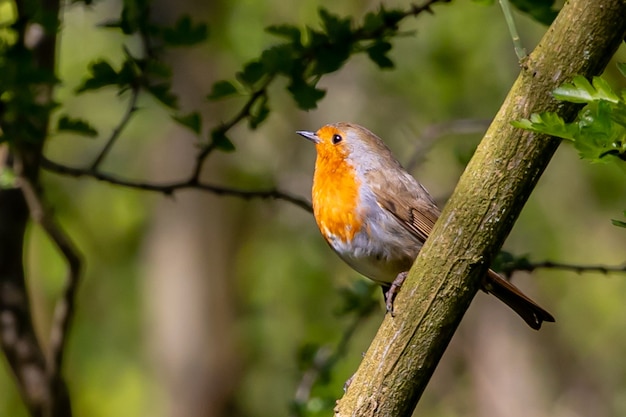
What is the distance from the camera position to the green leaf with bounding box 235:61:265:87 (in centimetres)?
295

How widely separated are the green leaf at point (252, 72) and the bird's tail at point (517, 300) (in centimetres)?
103

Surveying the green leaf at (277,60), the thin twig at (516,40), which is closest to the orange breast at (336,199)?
the green leaf at (277,60)

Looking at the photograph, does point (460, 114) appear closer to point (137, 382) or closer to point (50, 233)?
point (137, 382)

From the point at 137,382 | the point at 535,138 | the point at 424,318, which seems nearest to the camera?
the point at 535,138

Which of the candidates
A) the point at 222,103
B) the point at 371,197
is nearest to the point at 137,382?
the point at 222,103

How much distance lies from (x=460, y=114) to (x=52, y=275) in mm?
3857

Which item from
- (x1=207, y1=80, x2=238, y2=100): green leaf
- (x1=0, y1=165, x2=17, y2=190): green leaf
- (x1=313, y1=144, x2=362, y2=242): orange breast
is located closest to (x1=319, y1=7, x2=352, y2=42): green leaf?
(x1=207, y1=80, x2=238, y2=100): green leaf

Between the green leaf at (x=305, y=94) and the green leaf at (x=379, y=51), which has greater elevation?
the green leaf at (x=379, y=51)

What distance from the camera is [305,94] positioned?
2.97 metres

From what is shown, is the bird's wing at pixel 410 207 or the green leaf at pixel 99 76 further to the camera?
the bird's wing at pixel 410 207

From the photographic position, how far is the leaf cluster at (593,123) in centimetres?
183

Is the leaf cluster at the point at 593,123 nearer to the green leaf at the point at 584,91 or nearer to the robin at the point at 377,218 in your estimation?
the green leaf at the point at 584,91

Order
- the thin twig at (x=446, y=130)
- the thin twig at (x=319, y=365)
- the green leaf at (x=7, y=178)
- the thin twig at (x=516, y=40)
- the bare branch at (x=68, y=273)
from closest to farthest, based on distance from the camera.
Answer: the thin twig at (x=516, y=40), the green leaf at (x=7, y=178), the bare branch at (x=68, y=273), the thin twig at (x=319, y=365), the thin twig at (x=446, y=130)

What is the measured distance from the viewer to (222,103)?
7.32m
